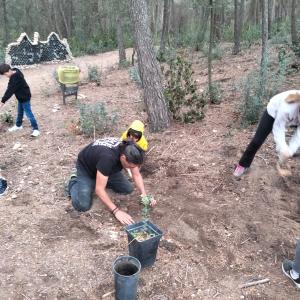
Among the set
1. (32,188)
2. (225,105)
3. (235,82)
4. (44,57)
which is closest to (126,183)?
(32,188)

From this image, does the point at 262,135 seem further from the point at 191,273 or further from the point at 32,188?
the point at 32,188

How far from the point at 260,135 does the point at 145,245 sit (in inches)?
74.7

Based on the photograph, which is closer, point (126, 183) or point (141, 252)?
point (141, 252)

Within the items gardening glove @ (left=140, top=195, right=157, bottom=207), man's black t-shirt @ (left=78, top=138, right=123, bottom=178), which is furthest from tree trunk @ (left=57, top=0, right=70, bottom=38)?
gardening glove @ (left=140, top=195, right=157, bottom=207)

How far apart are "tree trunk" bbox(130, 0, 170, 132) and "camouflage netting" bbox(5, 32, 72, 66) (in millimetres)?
10250

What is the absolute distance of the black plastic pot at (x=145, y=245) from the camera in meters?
3.23

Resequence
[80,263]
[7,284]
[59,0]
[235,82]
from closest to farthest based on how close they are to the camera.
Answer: [7,284]
[80,263]
[235,82]
[59,0]

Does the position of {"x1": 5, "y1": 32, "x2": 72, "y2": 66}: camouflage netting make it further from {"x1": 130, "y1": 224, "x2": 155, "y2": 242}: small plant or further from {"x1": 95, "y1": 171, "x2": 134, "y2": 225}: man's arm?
{"x1": 130, "y1": 224, "x2": 155, "y2": 242}: small plant

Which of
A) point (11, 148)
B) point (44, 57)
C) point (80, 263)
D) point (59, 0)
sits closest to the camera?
point (80, 263)

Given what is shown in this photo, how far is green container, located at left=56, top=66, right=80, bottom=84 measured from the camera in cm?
827

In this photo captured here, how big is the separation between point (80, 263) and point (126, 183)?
1321mm

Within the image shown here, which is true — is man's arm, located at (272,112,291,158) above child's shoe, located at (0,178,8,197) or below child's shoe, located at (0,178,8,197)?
above

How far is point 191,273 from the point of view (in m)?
3.43

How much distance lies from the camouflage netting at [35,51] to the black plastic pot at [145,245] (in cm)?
1334
